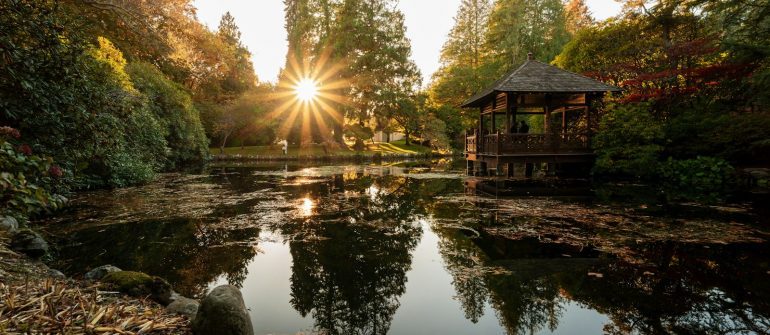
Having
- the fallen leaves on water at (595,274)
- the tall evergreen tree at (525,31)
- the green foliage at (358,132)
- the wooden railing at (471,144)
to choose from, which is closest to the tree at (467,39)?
the tall evergreen tree at (525,31)

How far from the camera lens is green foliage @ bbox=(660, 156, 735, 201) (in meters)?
13.8

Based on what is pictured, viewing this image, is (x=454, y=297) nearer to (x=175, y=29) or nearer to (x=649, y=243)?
(x=649, y=243)

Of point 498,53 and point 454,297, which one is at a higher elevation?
point 498,53

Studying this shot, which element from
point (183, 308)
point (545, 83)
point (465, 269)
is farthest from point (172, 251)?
point (545, 83)

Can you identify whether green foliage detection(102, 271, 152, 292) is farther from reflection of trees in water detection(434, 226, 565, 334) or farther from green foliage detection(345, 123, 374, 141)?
green foliage detection(345, 123, 374, 141)

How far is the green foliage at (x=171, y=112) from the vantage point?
70.6ft

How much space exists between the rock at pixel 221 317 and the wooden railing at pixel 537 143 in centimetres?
1484

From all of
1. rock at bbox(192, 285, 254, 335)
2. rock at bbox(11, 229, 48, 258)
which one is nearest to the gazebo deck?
rock at bbox(192, 285, 254, 335)

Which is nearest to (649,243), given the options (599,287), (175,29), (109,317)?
(599,287)

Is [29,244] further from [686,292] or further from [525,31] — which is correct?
[525,31]

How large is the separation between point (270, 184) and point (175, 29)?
7095 mm

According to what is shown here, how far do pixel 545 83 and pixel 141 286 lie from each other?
16.7 meters

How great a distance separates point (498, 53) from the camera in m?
45.5

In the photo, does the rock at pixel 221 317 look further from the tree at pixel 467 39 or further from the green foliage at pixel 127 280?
the tree at pixel 467 39
